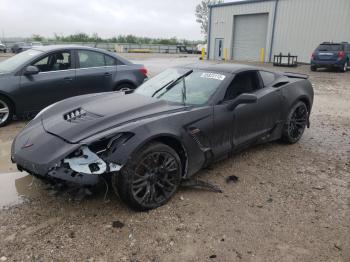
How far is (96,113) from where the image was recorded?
3553mm

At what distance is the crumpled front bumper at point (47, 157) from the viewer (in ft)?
9.55

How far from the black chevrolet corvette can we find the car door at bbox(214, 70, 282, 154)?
0.01 meters

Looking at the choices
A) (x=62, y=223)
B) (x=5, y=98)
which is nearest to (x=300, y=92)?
(x=62, y=223)

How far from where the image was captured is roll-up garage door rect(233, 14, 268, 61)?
27.6 m

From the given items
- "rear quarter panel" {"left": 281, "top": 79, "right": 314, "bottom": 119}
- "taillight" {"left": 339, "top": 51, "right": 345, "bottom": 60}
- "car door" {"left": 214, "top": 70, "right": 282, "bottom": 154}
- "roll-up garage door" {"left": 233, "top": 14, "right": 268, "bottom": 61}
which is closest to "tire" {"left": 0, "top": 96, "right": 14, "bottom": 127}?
"car door" {"left": 214, "top": 70, "right": 282, "bottom": 154}

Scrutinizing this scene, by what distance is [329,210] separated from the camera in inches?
137

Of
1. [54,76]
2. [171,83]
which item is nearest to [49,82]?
[54,76]

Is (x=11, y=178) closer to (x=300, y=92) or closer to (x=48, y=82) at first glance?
(x=48, y=82)

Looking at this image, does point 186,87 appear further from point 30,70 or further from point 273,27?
point 273,27

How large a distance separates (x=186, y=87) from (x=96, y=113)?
1.26 m

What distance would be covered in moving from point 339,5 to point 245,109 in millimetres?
22326

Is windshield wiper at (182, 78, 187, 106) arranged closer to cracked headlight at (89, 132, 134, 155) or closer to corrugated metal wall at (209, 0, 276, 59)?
cracked headlight at (89, 132, 134, 155)

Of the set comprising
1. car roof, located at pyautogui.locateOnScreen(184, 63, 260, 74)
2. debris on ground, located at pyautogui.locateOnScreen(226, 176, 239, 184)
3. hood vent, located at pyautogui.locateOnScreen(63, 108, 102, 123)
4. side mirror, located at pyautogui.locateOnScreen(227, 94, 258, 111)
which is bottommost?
debris on ground, located at pyautogui.locateOnScreen(226, 176, 239, 184)

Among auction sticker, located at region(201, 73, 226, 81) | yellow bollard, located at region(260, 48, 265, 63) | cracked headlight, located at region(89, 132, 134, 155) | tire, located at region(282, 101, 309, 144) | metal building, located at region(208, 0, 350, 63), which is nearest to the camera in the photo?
cracked headlight, located at region(89, 132, 134, 155)
